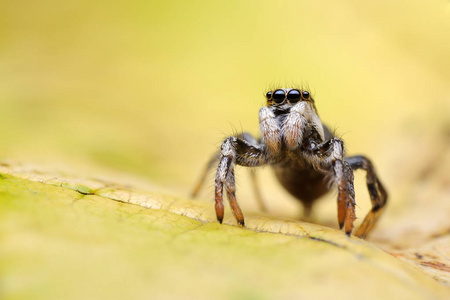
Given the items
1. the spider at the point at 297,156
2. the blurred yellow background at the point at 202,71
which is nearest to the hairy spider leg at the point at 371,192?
the spider at the point at 297,156

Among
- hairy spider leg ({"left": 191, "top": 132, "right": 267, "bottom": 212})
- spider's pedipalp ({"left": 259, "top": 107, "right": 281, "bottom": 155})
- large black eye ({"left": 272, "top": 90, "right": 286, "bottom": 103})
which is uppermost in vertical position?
large black eye ({"left": 272, "top": 90, "right": 286, "bottom": 103})

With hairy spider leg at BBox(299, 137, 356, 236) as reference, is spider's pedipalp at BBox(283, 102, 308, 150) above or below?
above

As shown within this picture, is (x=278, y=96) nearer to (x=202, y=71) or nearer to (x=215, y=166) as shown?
(x=215, y=166)

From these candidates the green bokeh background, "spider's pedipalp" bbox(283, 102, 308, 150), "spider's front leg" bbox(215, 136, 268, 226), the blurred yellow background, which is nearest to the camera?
the green bokeh background

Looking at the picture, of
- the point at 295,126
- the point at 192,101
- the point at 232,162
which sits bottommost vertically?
the point at 232,162

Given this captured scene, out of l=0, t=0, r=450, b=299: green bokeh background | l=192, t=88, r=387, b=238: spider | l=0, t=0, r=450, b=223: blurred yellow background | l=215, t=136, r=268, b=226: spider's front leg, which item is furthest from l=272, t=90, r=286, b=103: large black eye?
l=0, t=0, r=450, b=223: blurred yellow background

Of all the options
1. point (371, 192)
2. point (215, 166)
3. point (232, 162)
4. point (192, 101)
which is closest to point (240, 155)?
point (232, 162)

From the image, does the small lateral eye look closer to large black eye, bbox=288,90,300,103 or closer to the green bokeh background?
large black eye, bbox=288,90,300,103

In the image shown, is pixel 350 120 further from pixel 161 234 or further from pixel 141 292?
pixel 141 292

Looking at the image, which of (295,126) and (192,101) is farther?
(192,101)
